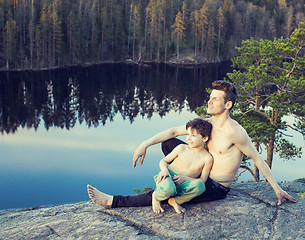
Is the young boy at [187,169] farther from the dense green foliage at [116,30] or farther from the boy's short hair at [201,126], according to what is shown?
the dense green foliage at [116,30]

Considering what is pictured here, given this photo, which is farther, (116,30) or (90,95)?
(116,30)

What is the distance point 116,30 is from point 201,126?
63098 millimetres

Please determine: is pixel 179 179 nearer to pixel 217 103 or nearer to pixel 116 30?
pixel 217 103

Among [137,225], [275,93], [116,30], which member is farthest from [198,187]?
[116,30]

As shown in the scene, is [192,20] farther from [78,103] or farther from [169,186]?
[169,186]

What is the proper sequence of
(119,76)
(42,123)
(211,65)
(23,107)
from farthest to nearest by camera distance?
1. (211,65)
2. (119,76)
3. (23,107)
4. (42,123)

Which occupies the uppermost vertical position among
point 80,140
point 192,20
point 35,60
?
point 192,20

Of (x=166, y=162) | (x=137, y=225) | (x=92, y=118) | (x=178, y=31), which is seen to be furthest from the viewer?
(x=178, y=31)

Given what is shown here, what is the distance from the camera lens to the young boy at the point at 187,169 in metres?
5.21

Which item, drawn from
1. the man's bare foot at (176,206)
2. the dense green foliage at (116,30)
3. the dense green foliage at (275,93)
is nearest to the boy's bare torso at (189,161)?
the man's bare foot at (176,206)

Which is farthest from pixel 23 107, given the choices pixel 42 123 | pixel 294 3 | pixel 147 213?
pixel 294 3

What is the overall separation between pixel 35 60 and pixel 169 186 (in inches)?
2044

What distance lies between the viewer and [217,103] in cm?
530

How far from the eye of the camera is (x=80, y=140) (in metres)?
30.7
